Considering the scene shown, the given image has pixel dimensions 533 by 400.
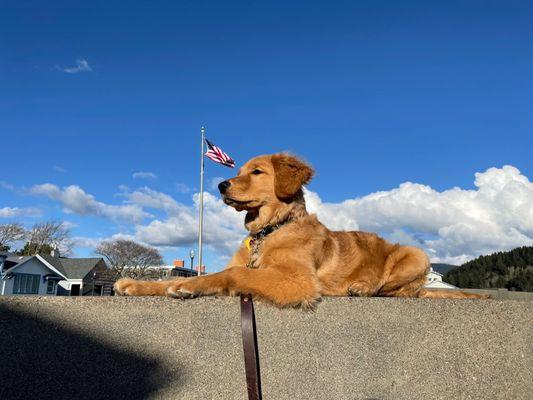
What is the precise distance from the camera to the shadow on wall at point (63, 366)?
240 centimetres

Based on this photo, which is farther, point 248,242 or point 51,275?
point 51,275

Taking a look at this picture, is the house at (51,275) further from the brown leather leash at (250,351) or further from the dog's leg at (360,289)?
the brown leather leash at (250,351)

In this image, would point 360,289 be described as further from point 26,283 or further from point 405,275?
point 26,283

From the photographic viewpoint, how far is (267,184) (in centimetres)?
470

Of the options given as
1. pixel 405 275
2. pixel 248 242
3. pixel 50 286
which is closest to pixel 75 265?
pixel 50 286

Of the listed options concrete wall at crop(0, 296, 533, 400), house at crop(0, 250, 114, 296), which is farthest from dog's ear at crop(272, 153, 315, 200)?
house at crop(0, 250, 114, 296)

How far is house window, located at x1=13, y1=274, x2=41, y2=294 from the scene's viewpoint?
42000 mm

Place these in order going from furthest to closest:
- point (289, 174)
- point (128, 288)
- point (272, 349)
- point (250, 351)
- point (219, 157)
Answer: point (219, 157), point (289, 174), point (128, 288), point (272, 349), point (250, 351)

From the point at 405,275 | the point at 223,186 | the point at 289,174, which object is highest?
the point at 289,174

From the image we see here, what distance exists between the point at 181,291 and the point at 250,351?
1.87ft

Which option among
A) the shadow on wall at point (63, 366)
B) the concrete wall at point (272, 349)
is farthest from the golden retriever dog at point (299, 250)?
the shadow on wall at point (63, 366)

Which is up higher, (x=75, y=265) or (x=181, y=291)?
(x=75, y=265)

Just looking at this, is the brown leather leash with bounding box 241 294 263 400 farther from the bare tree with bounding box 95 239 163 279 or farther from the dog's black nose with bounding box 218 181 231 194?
the bare tree with bounding box 95 239 163 279

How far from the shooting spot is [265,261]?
3.90 meters
